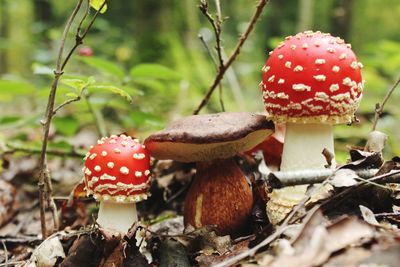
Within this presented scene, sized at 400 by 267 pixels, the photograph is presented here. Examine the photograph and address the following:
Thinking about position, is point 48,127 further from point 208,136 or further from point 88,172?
point 208,136

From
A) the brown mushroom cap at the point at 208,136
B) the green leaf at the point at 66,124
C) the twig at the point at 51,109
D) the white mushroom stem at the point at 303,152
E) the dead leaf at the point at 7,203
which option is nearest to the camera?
the brown mushroom cap at the point at 208,136

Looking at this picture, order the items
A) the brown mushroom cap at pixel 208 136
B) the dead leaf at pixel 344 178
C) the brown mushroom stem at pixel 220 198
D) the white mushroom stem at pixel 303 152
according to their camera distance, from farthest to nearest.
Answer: the brown mushroom stem at pixel 220 198 → the white mushroom stem at pixel 303 152 → the brown mushroom cap at pixel 208 136 → the dead leaf at pixel 344 178

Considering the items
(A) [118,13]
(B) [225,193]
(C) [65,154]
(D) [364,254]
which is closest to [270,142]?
(B) [225,193]

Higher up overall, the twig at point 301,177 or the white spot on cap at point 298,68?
the white spot on cap at point 298,68

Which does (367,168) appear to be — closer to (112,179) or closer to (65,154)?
(112,179)

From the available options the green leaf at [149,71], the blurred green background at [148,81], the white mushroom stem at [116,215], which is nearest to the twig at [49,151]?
the blurred green background at [148,81]

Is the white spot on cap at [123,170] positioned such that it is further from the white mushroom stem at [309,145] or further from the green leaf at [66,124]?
the green leaf at [66,124]

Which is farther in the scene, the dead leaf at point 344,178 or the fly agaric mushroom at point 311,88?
the fly agaric mushroom at point 311,88
